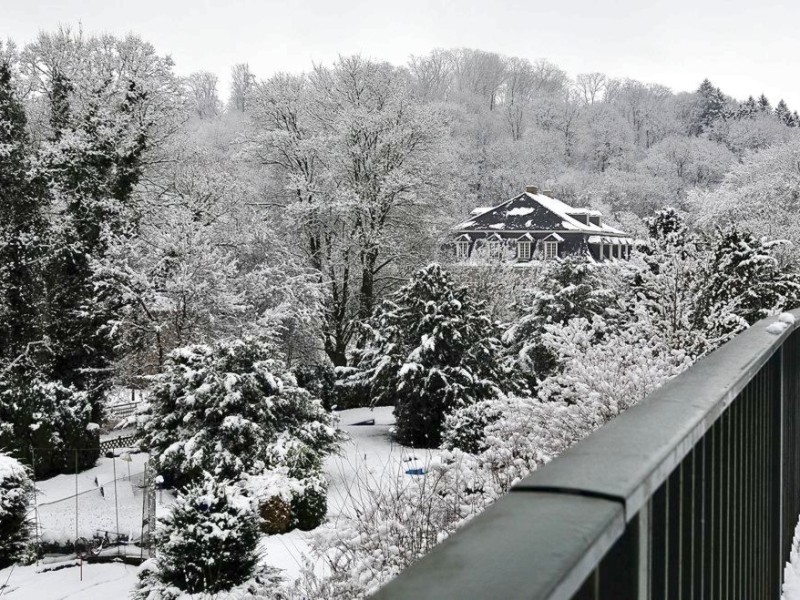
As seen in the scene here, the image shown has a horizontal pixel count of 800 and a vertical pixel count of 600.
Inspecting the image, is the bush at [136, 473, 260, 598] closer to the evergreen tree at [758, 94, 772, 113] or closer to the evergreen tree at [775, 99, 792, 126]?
the evergreen tree at [775, 99, 792, 126]

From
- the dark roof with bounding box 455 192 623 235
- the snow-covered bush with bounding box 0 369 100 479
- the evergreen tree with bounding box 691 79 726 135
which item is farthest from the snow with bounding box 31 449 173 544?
the evergreen tree with bounding box 691 79 726 135

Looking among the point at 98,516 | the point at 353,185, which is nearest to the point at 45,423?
the point at 98,516

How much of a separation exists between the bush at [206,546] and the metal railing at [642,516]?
7172mm

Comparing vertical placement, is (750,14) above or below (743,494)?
above

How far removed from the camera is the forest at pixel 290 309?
9.56 metres

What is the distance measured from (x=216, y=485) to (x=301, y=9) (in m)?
38.7

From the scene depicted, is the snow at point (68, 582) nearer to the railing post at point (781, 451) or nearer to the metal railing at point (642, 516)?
the railing post at point (781, 451)

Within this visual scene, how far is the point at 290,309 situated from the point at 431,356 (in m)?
5.26

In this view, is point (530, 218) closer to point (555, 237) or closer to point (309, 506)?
point (555, 237)

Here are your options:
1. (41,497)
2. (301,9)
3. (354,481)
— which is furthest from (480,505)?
(301,9)

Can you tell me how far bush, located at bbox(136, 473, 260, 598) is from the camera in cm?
870

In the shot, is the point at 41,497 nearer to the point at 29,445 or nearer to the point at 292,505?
the point at 29,445

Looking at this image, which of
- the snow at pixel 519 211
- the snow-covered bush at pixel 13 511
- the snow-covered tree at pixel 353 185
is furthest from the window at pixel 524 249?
the snow-covered bush at pixel 13 511

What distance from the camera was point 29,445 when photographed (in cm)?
1777
